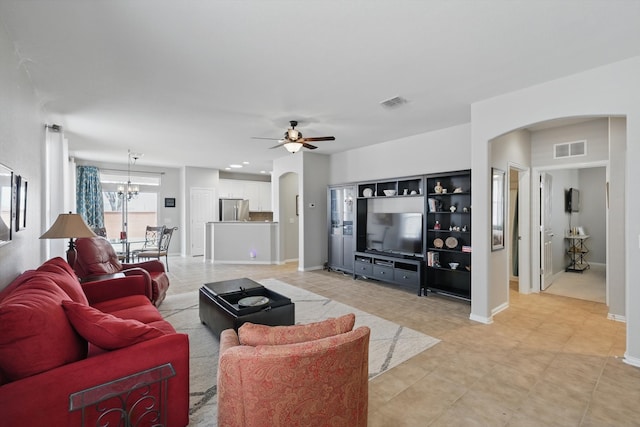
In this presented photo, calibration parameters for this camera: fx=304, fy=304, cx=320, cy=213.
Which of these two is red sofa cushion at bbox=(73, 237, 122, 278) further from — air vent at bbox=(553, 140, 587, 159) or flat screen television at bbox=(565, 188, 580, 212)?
flat screen television at bbox=(565, 188, 580, 212)

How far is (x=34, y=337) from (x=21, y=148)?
2.31m

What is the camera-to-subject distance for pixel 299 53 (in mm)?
2697

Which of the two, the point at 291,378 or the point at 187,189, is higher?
the point at 187,189

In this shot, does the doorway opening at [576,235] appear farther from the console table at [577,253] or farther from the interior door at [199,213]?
the interior door at [199,213]

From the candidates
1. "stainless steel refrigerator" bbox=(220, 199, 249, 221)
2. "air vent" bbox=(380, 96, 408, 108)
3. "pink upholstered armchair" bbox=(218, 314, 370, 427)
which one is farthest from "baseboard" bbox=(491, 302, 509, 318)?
"stainless steel refrigerator" bbox=(220, 199, 249, 221)

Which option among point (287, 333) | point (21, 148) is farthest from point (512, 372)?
point (21, 148)

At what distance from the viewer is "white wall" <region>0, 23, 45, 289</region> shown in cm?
230

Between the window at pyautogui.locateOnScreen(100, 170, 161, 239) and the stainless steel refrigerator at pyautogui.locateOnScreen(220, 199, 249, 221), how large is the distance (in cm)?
192

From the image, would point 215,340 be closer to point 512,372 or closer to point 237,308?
point 237,308

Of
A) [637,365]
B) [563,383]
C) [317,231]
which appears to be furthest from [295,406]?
[317,231]

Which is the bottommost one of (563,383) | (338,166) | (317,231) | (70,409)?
(563,383)

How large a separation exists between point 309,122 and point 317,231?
Answer: 10.3 feet

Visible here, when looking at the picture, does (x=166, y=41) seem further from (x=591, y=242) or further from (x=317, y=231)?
(x=591, y=242)

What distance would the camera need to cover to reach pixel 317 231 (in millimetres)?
7242
